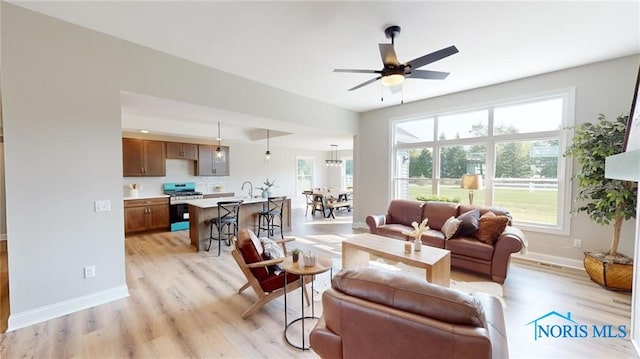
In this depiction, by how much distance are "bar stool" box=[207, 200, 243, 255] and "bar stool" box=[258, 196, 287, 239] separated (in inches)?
21.3

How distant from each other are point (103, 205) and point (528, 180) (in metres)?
6.08

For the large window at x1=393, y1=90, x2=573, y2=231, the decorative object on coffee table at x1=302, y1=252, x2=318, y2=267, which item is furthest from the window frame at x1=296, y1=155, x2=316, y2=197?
the decorative object on coffee table at x1=302, y1=252, x2=318, y2=267

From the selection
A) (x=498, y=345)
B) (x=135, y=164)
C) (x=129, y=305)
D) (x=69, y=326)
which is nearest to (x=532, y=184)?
(x=498, y=345)

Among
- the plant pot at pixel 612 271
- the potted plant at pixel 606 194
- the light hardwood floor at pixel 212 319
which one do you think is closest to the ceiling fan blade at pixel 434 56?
the potted plant at pixel 606 194

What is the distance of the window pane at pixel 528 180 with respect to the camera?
160 inches

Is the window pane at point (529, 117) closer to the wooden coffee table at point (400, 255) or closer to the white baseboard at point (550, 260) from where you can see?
the white baseboard at point (550, 260)

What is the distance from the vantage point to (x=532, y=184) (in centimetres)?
424

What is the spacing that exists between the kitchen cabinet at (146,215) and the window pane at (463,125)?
6530mm

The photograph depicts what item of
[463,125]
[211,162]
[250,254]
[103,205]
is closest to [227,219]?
[103,205]

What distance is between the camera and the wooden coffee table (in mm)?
2736

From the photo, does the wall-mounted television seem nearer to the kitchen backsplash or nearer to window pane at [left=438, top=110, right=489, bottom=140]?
window pane at [left=438, top=110, right=489, bottom=140]

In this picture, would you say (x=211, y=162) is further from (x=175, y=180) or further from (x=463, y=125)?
(x=463, y=125)

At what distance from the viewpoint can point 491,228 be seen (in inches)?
138

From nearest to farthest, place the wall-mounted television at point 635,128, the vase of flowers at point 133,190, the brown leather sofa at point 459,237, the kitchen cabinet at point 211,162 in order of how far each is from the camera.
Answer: the wall-mounted television at point 635,128
the brown leather sofa at point 459,237
the vase of flowers at point 133,190
the kitchen cabinet at point 211,162
